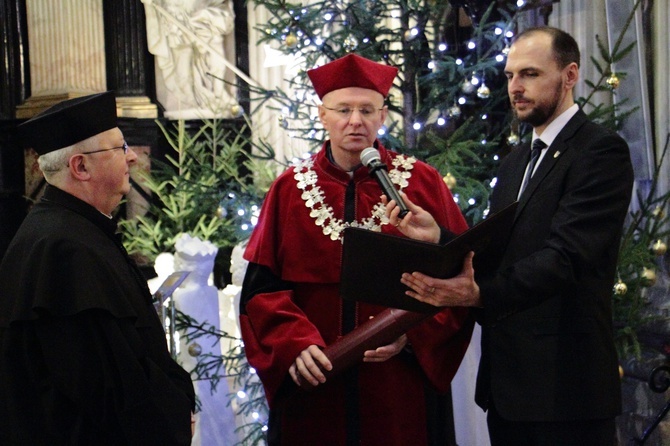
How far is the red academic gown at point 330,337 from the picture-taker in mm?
2793

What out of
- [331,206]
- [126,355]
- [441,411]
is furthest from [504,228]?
[126,355]

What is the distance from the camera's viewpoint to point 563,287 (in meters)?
2.40

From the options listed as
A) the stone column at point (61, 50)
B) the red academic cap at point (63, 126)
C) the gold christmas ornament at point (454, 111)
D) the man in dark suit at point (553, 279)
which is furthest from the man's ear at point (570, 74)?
the stone column at point (61, 50)

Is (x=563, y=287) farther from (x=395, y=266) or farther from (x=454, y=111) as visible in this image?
(x=454, y=111)

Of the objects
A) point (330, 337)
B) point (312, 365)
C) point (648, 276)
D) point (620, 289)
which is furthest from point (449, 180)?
point (312, 365)

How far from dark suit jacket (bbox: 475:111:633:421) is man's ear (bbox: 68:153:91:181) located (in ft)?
3.96

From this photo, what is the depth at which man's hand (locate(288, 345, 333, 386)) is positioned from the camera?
2619 millimetres

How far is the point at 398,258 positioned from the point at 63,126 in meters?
1.01

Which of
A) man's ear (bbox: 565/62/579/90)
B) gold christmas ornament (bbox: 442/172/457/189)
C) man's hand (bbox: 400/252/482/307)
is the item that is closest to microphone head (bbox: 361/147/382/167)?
man's hand (bbox: 400/252/482/307)

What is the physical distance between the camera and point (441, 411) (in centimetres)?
301

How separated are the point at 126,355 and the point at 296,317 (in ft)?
2.63

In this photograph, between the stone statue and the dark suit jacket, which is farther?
the stone statue

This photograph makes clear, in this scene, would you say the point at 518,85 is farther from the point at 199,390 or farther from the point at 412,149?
the point at 199,390

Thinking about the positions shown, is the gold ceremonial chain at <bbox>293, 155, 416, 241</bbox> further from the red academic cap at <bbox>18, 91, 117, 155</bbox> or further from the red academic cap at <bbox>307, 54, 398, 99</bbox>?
the red academic cap at <bbox>18, 91, 117, 155</bbox>
